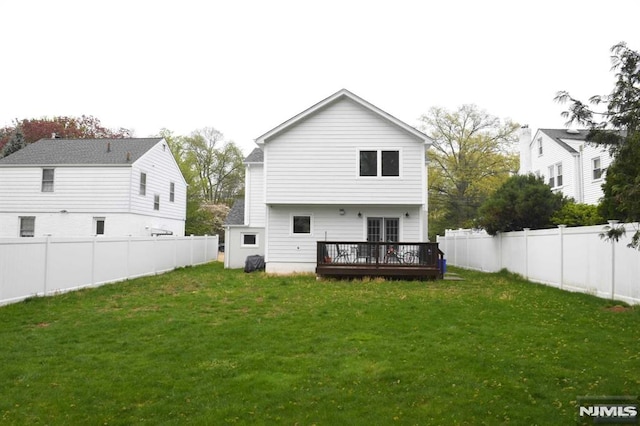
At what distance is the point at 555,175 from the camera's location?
30047mm

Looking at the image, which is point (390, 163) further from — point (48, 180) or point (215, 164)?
point (215, 164)

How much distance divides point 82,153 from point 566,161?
27.7 metres

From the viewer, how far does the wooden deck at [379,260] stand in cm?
1712

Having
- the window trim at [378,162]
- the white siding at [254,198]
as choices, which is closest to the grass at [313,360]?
the window trim at [378,162]

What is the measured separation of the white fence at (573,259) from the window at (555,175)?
11757mm

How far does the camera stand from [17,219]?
25.2 metres

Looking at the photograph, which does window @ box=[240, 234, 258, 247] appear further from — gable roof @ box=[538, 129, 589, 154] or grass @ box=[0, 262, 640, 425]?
gable roof @ box=[538, 129, 589, 154]

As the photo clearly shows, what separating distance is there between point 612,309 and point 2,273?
42.8ft

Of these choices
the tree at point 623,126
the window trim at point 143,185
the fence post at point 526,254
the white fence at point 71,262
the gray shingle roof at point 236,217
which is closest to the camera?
the tree at point 623,126

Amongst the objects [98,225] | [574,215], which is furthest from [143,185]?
[574,215]

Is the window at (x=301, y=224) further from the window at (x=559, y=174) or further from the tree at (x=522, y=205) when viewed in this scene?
the window at (x=559, y=174)

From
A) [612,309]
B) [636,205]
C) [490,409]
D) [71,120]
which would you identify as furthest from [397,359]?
[71,120]

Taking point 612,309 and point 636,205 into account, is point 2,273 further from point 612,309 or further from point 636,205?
point 612,309

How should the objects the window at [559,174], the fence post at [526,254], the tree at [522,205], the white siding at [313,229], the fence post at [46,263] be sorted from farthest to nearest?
the window at [559,174] < the white siding at [313,229] < the tree at [522,205] < the fence post at [526,254] < the fence post at [46,263]
